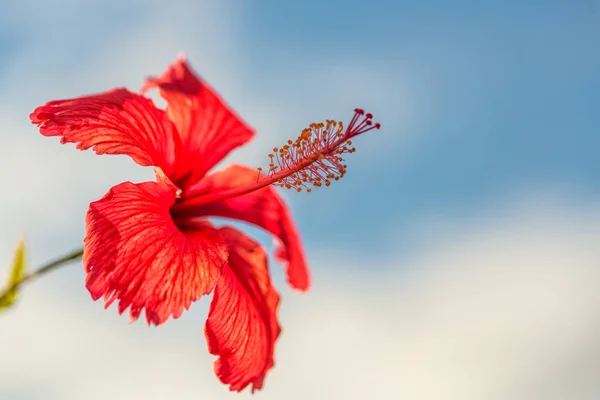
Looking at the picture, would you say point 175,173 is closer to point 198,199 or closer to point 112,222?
point 198,199

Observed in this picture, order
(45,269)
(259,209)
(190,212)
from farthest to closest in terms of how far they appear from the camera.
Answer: (259,209) < (190,212) < (45,269)

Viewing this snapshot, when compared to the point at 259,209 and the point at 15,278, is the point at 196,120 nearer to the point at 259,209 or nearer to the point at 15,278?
the point at 259,209

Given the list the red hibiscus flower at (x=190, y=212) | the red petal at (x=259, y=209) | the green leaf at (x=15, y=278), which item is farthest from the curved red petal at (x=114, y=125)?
the green leaf at (x=15, y=278)

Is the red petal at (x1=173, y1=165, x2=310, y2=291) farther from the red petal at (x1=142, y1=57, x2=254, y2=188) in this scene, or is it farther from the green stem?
the green stem

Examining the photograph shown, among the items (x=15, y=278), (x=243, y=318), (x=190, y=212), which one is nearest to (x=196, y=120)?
(x=190, y=212)

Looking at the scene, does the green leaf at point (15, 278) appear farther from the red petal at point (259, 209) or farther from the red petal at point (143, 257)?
the red petal at point (259, 209)

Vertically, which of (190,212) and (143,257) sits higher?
(190,212)
